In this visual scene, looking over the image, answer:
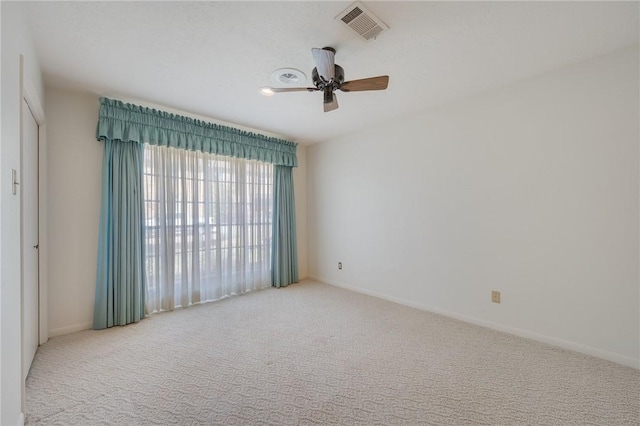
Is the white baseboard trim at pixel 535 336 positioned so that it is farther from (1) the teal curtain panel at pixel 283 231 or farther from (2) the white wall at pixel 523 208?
(1) the teal curtain panel at pixel 283 231

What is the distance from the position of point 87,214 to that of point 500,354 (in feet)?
13.2

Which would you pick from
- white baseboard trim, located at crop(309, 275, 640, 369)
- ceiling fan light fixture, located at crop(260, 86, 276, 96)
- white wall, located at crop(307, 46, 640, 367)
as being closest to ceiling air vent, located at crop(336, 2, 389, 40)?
ceiling fan light fixture, located at crop(260, 86, 276, 96)

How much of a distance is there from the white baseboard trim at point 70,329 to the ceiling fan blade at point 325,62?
3247 mm

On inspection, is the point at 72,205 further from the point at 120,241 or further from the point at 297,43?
the point at 297,43

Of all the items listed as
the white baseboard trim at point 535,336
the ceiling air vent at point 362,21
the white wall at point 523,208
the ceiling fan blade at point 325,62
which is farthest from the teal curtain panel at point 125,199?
the white baseboard trim at point 535,336

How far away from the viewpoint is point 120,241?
2766mm

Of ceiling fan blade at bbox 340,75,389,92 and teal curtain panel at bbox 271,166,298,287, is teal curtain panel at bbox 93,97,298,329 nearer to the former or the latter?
teal curtain panel at bbox 271,166,298,287

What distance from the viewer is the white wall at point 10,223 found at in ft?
3.91

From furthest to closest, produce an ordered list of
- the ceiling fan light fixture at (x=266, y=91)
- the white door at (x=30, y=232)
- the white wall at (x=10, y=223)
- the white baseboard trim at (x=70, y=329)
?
1. the white baseboard trim at (x=70, y=329)
2. the ceiling fan light fixture at (x=266, y=91)
3. the white door at (x=30, y=232)
4. the white wall at (x=10, y=223)

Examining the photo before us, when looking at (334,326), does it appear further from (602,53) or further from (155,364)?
(602,53)

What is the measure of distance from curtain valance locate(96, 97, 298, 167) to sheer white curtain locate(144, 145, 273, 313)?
13 centimetres

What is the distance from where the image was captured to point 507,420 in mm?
1527

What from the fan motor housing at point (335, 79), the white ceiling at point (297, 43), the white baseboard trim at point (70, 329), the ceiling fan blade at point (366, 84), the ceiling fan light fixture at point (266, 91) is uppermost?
the white ceiling at point (297, 43)

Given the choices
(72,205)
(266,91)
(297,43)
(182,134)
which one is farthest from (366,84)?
(72,205)
